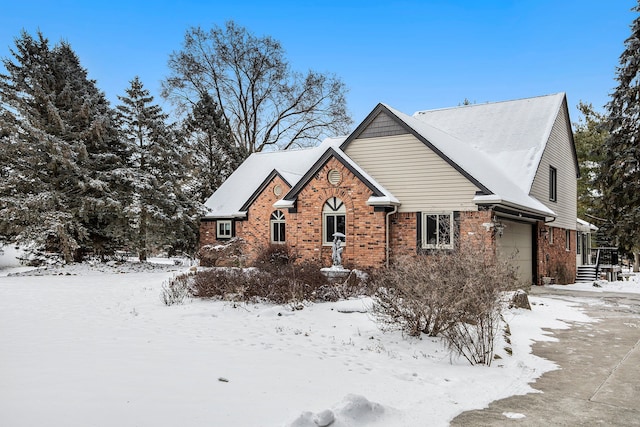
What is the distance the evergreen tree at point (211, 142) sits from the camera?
31.6m

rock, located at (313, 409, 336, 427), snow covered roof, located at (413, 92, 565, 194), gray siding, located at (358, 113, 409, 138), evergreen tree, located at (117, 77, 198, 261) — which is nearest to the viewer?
rock, located at (313, 409, 336, 427)

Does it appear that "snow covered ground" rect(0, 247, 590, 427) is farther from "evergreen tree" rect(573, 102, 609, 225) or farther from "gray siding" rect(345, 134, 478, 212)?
"evergreen tree" rect(573, 102, 609, 225)

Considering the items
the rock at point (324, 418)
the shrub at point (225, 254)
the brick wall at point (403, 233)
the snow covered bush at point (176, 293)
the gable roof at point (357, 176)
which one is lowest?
the rock at point (324, 418)

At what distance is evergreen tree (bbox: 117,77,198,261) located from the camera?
2103 centimetres

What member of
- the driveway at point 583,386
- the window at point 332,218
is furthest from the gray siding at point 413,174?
the driveway at point 583,386

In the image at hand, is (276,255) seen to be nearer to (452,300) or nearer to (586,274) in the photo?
(452,300)

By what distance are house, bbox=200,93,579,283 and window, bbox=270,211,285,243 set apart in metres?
0.04

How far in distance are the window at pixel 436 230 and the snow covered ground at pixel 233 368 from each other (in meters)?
5.47

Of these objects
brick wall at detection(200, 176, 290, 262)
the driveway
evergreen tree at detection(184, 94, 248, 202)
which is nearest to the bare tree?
evergreen tree at detection(184, 94, 248, 202)

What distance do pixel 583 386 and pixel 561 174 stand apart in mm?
18067

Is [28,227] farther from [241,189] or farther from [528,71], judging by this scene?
[528,71]

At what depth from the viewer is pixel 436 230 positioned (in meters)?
15.9

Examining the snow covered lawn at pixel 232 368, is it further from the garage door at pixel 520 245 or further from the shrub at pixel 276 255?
the garage door at pixel 520 245

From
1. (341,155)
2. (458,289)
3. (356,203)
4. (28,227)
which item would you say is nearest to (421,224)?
(356,203)
